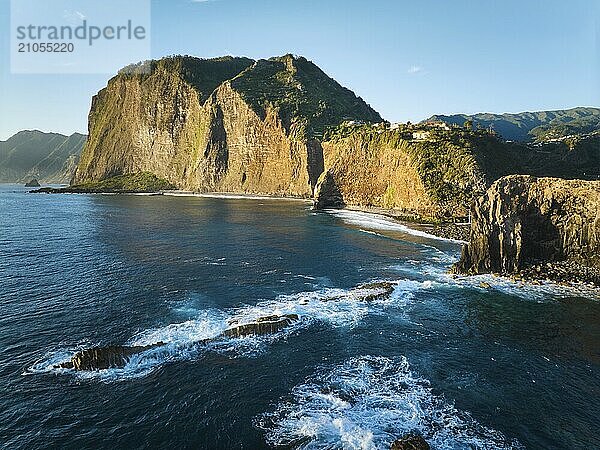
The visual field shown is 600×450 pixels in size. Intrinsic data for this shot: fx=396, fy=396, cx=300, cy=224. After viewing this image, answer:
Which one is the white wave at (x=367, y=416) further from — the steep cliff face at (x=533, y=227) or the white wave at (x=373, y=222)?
the white wave at (x=373, y=222)

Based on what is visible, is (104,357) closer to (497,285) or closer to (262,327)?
(262,327)

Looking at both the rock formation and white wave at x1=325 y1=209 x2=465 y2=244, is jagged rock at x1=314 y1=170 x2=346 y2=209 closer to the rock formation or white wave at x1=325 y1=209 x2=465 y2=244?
white wave at x1=325 y1=209 x2=465 y2=244

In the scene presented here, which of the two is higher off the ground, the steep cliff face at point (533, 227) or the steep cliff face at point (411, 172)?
the steep cliff face at point (411, 172)

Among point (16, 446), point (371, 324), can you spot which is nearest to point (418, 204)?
point (371, 324)

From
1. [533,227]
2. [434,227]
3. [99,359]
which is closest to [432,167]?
[434,227]

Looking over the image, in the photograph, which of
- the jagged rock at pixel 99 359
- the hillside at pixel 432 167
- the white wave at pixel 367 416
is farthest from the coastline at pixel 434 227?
the jagged rock at pixel 99 359

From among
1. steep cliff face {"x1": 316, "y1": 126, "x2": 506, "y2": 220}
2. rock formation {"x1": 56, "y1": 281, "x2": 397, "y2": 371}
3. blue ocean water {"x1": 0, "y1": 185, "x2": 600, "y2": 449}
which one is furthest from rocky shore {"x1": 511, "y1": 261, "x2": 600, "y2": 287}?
steep cliff face {"x1": 316, "y1": 126, "x2": 506, "y2": 220}
